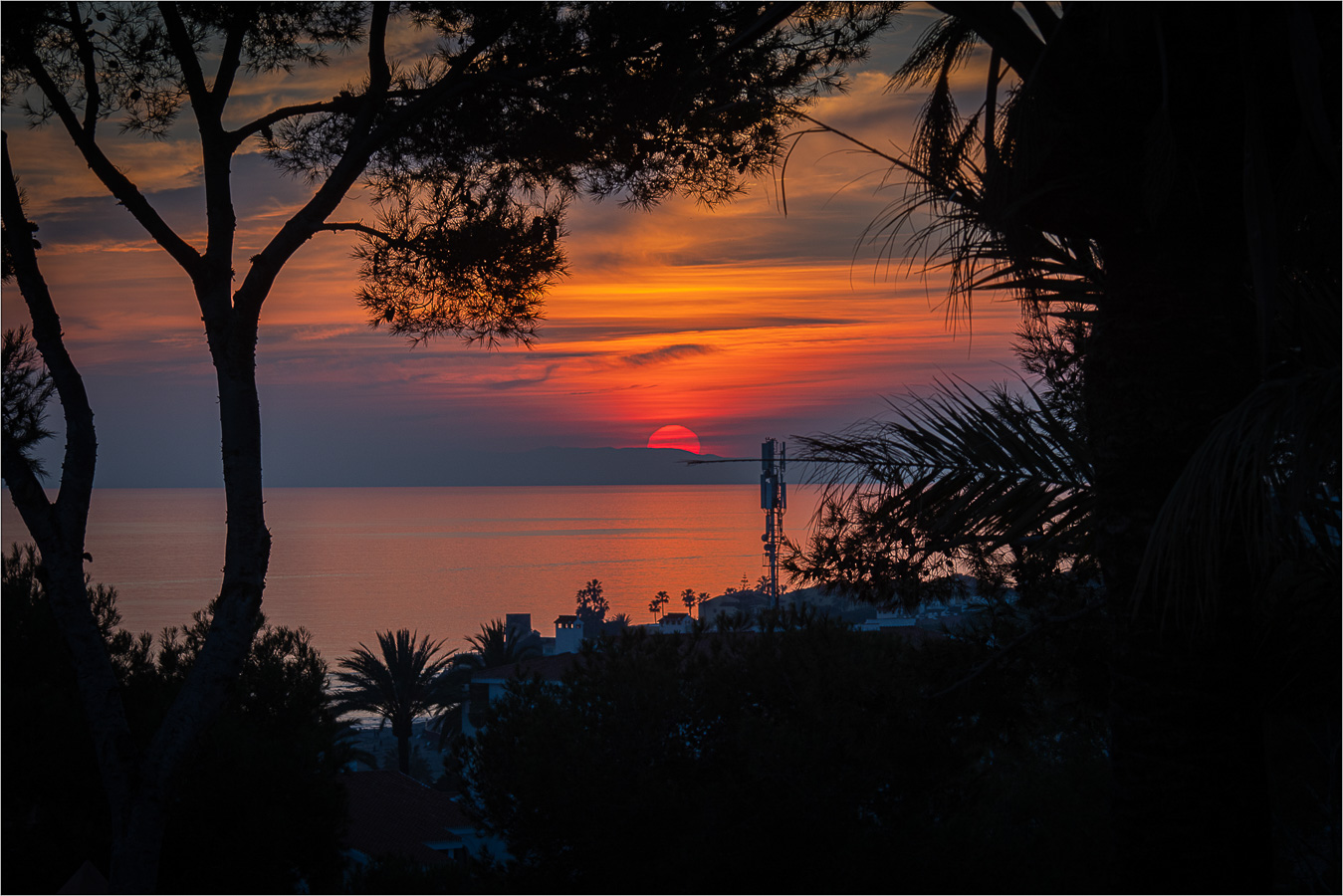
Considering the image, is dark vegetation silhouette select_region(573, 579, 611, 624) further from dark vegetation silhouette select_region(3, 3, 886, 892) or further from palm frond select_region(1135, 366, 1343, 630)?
palm frond select_region(1135, 366, 1343, 630)

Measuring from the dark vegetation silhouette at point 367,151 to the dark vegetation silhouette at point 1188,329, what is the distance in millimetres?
2291

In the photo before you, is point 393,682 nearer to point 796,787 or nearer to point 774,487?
point 774,487

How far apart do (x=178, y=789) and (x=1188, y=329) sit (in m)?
7.97

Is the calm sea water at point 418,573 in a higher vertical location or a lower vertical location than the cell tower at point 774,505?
lower

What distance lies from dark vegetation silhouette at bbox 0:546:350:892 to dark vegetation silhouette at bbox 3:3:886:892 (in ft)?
8.50

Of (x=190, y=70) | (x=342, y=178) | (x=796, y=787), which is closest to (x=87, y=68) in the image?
(x=190, y=70)

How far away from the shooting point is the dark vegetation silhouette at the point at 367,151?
18.2 ft

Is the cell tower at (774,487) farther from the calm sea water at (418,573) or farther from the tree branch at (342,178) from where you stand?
the calm sea water at (418,573)

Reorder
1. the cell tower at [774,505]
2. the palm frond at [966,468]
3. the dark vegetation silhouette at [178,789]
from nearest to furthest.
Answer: the palm frond at [966,468]
the cell tower at [774,505]
the dark vegetation silhouette at [178,789]

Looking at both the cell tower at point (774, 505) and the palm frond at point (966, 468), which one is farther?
the cell tower at point (774, 505)

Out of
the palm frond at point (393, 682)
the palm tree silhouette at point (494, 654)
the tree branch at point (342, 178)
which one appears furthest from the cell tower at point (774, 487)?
the palm tree silhouette at point (494, 654)

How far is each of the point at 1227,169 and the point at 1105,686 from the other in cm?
382

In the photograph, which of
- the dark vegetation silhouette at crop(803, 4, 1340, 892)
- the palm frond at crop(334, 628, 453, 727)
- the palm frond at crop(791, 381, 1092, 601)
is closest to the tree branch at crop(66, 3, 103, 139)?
the palm frond at crop(791, 381, 1092, 601)

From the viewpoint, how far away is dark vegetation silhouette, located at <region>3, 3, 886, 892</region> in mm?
5555
